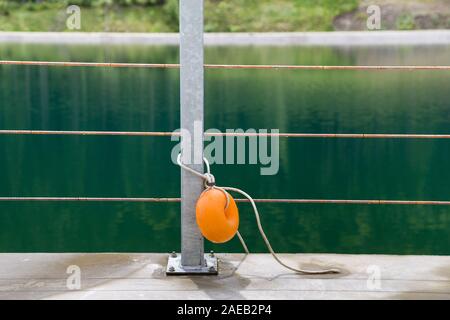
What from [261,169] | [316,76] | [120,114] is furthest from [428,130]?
[316,76]

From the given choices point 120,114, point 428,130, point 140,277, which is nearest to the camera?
point 140,277

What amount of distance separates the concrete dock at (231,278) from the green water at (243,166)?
2261mm

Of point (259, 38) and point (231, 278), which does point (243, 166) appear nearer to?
point (231, 278)

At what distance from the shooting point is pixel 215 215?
244 centimetres

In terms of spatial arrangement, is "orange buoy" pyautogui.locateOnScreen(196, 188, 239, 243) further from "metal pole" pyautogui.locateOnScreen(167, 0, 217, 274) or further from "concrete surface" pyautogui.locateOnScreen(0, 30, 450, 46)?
"concrete surface" pyautogui.locateOnScreen(0, 30, 450, 46)

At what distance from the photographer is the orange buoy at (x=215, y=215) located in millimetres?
2439

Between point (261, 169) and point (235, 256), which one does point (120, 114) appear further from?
point (235, 256)

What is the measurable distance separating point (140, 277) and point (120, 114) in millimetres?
11516

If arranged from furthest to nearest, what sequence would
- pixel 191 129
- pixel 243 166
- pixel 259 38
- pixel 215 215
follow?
pixel 259 38 < pixel 243 166 < pixel 191 129 < pixel 215 215

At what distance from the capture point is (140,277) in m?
2.51

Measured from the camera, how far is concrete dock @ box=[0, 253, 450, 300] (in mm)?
2357

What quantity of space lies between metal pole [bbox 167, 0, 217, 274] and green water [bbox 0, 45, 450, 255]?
2.34 metres

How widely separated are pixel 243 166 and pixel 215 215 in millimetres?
6116

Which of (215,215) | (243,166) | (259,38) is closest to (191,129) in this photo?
(215,215)
